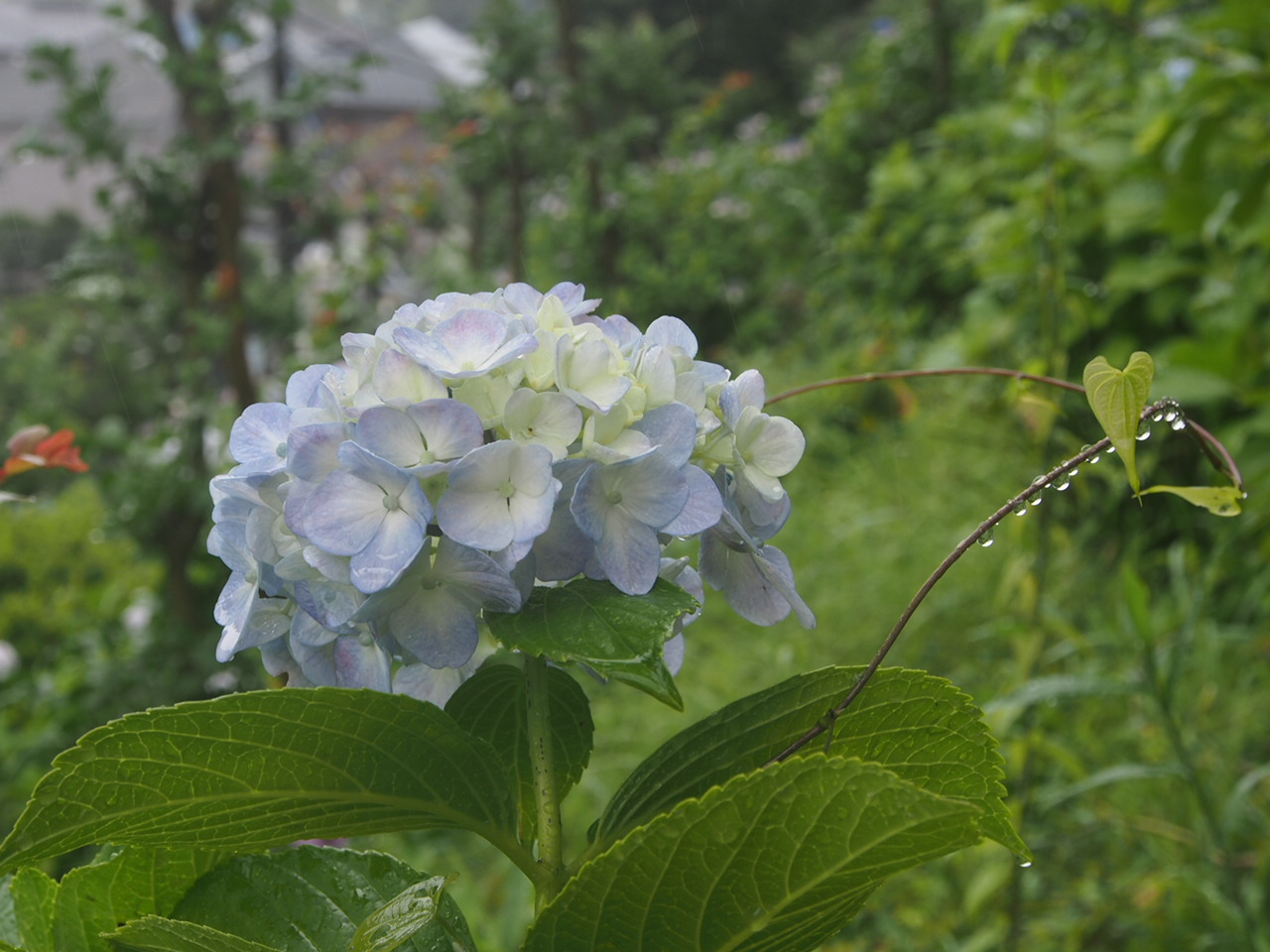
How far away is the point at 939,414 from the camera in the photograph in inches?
130

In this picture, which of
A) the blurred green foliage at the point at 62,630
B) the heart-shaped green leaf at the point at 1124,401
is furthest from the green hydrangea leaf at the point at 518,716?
the blurred green foliage at the point at 62,630

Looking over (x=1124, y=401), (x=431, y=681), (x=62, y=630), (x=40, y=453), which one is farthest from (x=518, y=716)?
(x=62, y=630)

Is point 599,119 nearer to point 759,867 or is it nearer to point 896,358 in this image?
point 896,358

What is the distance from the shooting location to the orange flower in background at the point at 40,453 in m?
0.76

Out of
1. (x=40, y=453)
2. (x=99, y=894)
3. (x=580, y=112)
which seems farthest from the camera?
(x=580, y=112)

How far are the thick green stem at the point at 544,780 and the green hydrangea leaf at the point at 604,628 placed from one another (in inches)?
1.4

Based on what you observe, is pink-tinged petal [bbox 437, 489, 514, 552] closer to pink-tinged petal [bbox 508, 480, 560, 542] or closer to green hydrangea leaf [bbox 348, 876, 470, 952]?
pink-tinged petal [bbox 508, 480, 560, 542]

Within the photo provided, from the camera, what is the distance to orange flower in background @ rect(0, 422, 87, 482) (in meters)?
0.76

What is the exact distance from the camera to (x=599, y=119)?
785 cm

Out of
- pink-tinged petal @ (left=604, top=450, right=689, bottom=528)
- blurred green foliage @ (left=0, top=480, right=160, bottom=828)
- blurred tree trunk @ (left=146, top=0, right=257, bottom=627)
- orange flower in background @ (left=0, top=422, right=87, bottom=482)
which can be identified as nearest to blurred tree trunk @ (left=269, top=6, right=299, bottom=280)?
blurred green foliage @ (left=0, top=480, right=160, bottom=828)

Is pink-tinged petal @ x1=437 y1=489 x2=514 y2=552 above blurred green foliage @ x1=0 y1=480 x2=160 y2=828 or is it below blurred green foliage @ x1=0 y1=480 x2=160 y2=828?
above

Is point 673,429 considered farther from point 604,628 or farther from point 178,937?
point 178,937

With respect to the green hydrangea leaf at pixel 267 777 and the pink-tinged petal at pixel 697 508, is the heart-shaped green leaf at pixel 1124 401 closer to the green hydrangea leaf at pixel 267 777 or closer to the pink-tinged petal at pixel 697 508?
the pink-tinged petal at pixel 697 508

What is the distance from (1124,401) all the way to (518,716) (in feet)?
0.95
